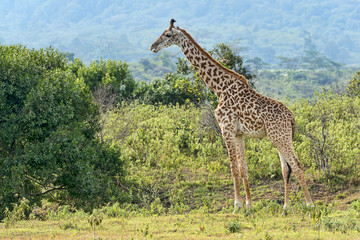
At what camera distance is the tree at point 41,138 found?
11211 millimetres

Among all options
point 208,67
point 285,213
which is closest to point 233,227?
point 285,213

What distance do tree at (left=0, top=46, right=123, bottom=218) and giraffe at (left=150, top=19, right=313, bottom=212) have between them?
2.71m

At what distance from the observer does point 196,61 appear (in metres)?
12.3

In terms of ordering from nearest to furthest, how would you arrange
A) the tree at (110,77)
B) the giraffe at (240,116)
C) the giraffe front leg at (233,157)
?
the giraffe at (240,116)
the giraffe front leg at (233,157)
the tree at (110,77)

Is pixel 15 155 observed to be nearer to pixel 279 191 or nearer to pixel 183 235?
pixel 183 235

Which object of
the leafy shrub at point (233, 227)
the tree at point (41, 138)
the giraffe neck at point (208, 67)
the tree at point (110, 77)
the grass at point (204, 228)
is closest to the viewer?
the grass at point (204, 228)

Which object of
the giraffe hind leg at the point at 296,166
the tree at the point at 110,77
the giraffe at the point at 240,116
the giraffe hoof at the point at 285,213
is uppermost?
the tree at the point at 110,77

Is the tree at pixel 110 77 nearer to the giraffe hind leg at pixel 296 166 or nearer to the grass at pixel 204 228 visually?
the grass at pixel 204 228

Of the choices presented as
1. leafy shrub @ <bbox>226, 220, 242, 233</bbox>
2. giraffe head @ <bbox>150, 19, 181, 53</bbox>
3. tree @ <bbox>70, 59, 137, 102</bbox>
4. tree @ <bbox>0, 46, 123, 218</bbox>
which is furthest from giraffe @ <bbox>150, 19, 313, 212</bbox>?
tree @ <bbox>70, 59, 137, 102</bbox>

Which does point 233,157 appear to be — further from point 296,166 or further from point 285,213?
point 285,213

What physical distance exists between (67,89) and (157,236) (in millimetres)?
5062

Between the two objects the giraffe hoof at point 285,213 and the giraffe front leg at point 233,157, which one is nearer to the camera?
the giraffe hoof at point 285,213

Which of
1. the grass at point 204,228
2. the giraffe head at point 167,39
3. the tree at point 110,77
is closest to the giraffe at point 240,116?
the giraffe head at point 167,39

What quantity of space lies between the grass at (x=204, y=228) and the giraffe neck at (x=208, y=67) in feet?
10.2
